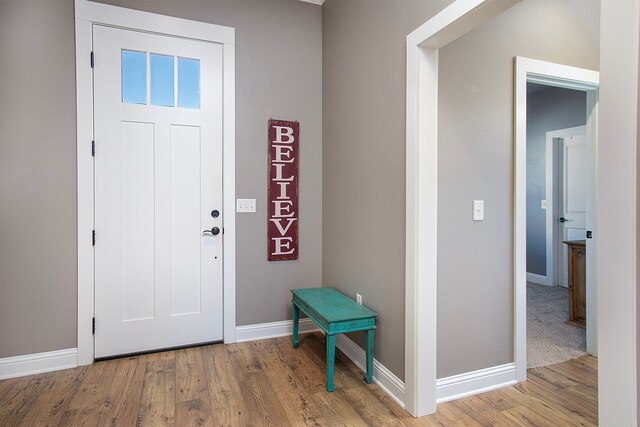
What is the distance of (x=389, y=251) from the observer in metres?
2.22

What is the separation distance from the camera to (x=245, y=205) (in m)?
2.98

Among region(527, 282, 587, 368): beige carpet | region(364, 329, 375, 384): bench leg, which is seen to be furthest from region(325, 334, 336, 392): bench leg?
region(527, 282, 587, 368): beige carpet

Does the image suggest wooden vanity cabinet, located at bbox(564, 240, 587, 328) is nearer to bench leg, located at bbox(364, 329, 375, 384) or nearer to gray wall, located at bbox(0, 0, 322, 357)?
bench leg, located at bbox(364, 329, 375, 384)

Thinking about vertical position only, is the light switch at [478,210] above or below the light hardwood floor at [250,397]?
above

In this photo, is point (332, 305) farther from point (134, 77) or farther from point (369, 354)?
point (134, 77)

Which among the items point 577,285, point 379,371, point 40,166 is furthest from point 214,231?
point 577,285

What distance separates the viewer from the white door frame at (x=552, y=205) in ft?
16.8

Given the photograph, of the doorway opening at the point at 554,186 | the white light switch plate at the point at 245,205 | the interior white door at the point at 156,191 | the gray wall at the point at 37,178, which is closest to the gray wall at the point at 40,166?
the gray wall at the point at 37,178

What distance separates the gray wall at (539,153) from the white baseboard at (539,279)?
0.05m

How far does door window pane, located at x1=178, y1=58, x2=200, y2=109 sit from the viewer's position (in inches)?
110

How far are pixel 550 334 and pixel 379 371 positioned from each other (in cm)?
190

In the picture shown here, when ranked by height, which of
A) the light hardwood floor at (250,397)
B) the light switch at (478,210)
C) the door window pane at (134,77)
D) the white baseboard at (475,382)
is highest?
the door window pane at (134,77)

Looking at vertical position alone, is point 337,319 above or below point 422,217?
below

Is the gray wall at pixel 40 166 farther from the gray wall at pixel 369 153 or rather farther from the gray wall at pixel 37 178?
the gray wall at pixel 369 153
